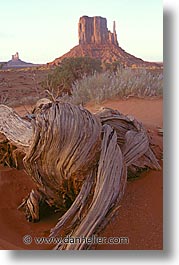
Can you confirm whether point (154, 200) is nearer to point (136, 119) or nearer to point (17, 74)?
point (136, 119)

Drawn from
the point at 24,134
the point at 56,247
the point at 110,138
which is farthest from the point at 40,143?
the point at 56,247

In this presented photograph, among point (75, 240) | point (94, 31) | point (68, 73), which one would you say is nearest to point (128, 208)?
point (75, 240)

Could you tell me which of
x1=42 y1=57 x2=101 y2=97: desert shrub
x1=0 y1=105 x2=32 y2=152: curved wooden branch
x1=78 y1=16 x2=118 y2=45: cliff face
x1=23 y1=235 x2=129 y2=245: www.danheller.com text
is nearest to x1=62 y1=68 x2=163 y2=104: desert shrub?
x1=42 y1=57 x2=101 y2=97: desert shrub

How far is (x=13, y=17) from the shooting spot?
11.3ft

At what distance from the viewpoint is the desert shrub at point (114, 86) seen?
3488 millimetres

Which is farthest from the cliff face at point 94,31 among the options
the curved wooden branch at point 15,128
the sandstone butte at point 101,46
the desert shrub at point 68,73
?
the curved wooden branch at point 15,128

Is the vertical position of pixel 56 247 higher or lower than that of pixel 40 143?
lower

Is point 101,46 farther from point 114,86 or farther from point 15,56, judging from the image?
point 15,56

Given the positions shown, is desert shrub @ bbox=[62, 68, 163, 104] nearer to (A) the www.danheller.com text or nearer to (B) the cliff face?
(B) the cliff face

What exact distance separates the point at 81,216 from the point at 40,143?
46cm

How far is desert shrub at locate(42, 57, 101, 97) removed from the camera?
3.48 meters

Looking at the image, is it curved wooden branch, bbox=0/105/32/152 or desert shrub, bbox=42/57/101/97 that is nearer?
curved wooden branch, bbox=0/105/32/152

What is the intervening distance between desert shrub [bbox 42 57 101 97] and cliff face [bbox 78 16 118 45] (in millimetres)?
120

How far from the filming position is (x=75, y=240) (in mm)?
3287
